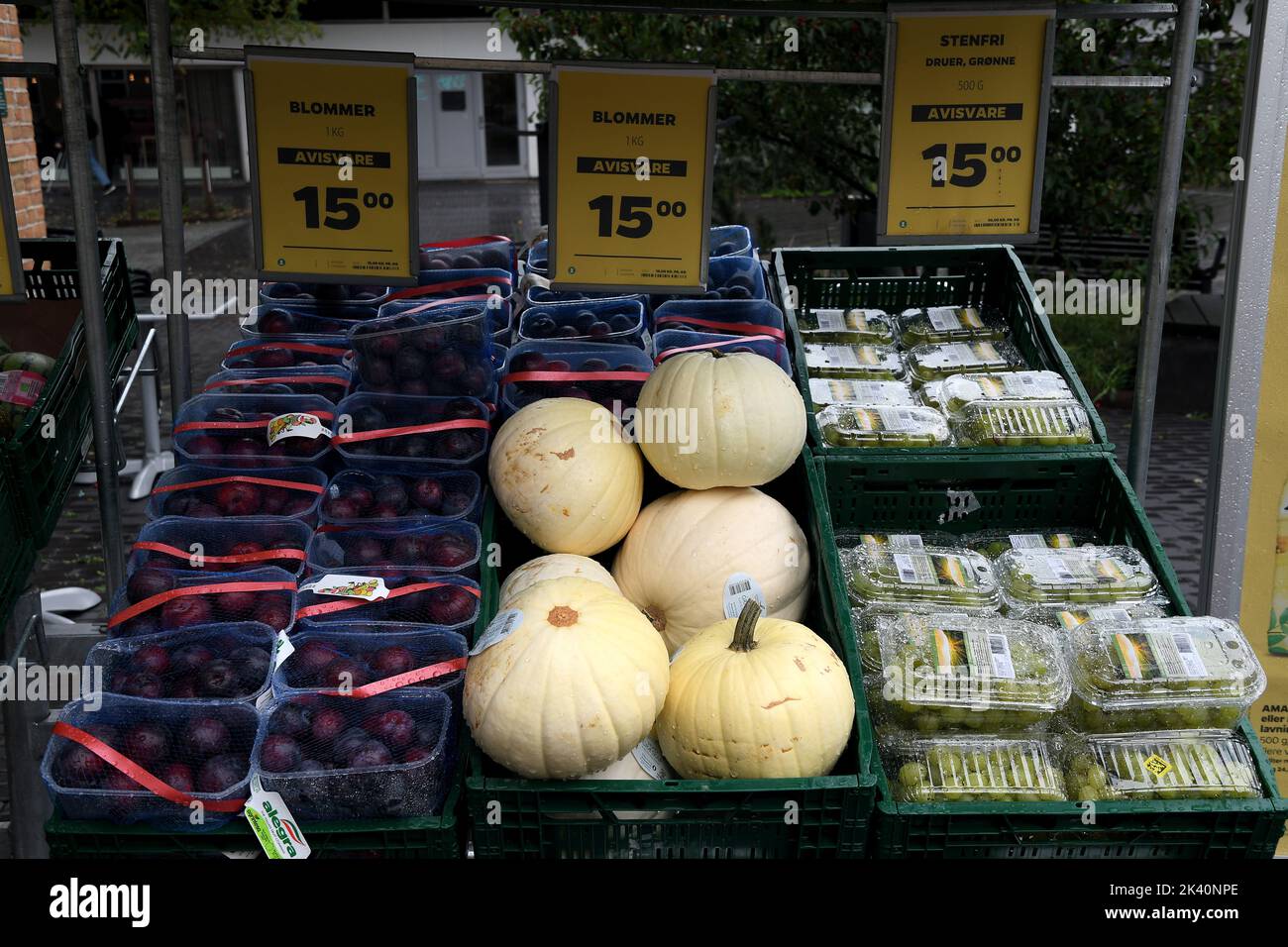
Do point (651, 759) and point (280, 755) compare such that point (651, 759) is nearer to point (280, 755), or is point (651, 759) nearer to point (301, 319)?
point (280, 755)

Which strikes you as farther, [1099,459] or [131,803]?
[1099,459]

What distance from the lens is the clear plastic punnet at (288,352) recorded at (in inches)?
140

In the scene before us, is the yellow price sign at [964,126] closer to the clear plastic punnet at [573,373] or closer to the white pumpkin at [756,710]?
the clear plastic punnet at [573,373]

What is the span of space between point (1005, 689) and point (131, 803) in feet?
6.12

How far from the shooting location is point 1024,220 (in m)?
3.16

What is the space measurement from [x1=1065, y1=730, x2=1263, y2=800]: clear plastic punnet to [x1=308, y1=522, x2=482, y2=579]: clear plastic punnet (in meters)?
1.52

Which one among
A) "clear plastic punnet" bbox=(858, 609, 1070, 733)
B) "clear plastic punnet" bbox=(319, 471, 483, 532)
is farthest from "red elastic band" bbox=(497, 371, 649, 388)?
"clear plastic punnet" bbox=(858, 609, 1070, 733)

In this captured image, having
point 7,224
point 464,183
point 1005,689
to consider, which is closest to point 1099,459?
point 1005,689

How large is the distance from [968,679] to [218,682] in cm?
166

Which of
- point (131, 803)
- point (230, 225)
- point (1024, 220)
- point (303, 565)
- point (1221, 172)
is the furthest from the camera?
point (230, 225)

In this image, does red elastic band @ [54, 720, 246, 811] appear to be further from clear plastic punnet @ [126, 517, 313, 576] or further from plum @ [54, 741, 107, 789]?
clear plastic punnet @ [126, 517, 313, 576]

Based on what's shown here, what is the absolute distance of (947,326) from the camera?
4.00 metres
